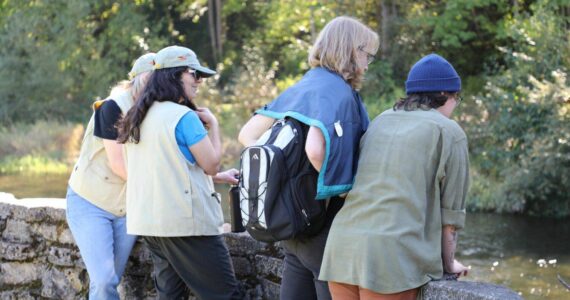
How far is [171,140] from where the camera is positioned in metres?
3.61

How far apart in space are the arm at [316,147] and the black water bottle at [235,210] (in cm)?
83

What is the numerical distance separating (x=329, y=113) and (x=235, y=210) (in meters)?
0.99

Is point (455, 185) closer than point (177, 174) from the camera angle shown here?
Yes

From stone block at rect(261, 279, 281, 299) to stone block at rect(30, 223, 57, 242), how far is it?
4.03 ft

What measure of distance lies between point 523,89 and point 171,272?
10068 millimetres

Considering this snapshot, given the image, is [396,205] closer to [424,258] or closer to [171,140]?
[424,258]

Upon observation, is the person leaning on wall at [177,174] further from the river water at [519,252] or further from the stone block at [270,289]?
the river water at [519,252]

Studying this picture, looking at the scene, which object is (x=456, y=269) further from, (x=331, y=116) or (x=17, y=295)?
(x=17, y=295)

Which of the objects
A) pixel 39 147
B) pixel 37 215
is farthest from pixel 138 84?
pixel 39 147

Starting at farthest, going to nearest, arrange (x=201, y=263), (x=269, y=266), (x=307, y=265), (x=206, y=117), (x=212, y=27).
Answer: (x=212, y=27) < (x=269, y=266) < (x=206, y=117) < (x=201, y=263) < (x=307, y=265)

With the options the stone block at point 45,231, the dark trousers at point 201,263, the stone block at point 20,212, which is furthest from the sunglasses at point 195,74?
the stone block at point 20,212

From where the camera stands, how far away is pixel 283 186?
9.91 ft

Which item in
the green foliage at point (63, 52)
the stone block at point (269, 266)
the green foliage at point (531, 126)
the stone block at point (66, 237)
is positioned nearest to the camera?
the stone block at point (269, 266)

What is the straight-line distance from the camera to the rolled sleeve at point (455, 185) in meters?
2.83
